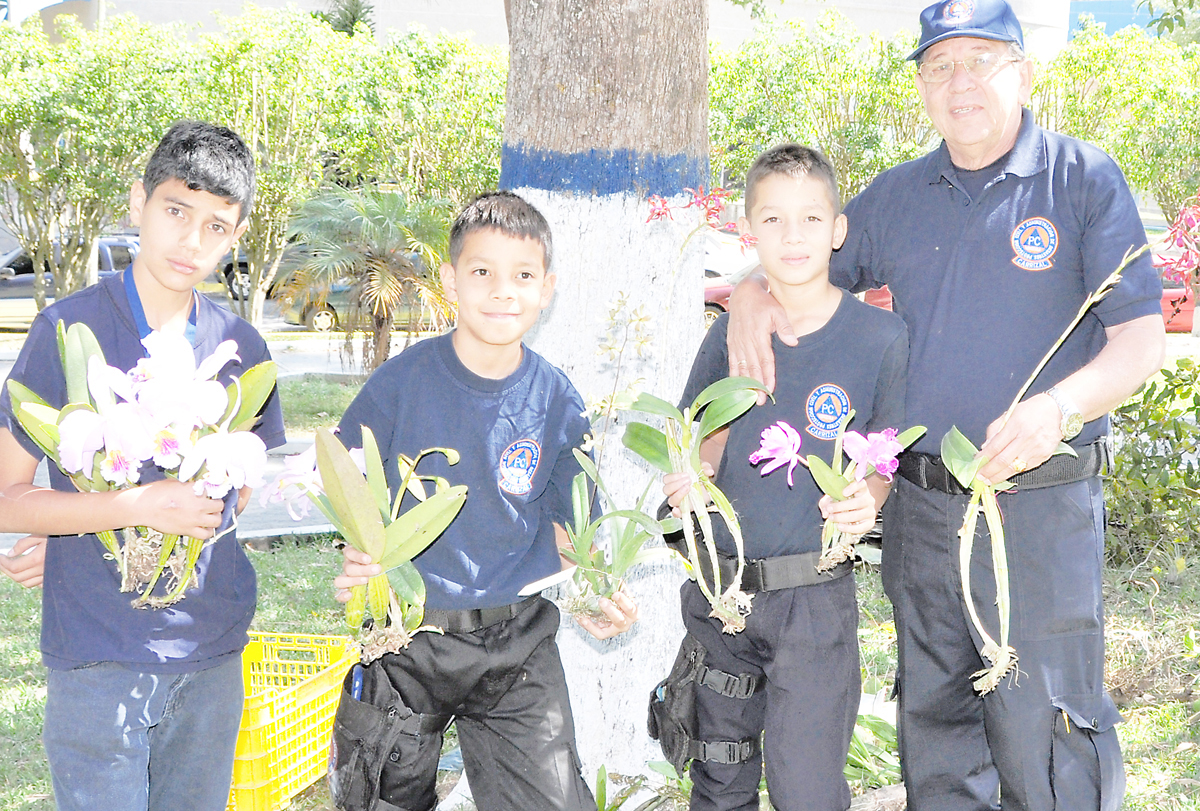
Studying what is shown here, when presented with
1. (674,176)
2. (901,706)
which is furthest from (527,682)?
(674,176)

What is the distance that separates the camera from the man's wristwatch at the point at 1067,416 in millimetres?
2363

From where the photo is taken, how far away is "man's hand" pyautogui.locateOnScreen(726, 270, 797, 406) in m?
2.56

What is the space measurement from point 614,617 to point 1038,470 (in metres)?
1.09

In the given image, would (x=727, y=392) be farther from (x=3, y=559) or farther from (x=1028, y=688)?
(x=3, y=559)

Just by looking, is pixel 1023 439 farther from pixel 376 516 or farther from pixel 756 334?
pixel 376 516

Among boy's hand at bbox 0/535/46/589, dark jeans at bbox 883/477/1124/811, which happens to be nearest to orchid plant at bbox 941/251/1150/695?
dark jeans at bbox 883/477/1124/811

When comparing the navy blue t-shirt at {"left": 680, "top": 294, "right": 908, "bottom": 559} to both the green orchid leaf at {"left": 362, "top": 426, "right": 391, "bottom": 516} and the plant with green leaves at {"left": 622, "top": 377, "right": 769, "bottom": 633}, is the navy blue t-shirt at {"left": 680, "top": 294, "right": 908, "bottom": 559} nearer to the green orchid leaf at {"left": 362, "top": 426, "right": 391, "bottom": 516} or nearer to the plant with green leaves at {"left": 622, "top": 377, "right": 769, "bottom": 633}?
the plant with green leaves at {"left": 622, "top": 377, "right": 769, "bottom": 633}

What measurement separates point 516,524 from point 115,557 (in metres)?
0.83

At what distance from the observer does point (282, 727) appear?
10.7 feet

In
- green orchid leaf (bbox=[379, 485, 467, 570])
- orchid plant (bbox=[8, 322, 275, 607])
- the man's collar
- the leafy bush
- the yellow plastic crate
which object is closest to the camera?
orchid plant (bbox=[8, 322, 275, 607])

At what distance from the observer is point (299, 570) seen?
5668mm

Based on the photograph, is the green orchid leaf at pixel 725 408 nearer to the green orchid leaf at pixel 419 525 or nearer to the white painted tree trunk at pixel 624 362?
the green orchid leaf at pixel 419 525

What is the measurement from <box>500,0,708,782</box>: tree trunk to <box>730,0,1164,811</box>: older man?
59 cm

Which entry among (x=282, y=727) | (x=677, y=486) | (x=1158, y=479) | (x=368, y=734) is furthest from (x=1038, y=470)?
(x=1158, y=479)
